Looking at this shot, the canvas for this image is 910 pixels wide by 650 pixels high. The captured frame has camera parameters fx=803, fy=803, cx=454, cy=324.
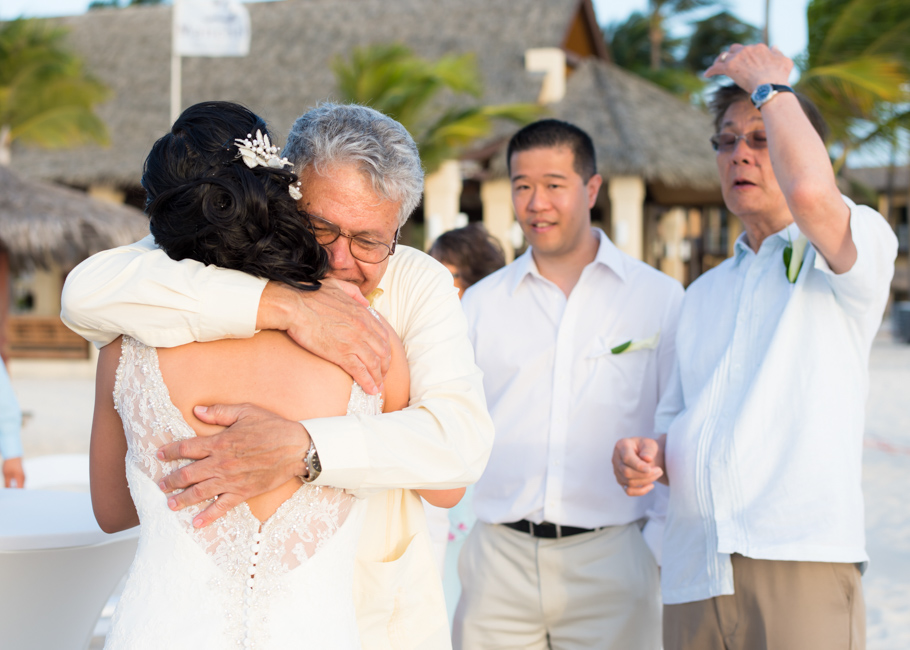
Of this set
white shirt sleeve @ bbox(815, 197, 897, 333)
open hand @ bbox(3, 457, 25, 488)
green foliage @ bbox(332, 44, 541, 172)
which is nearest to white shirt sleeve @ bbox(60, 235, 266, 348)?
white shirt sleeve @ bbox(815, 197, 897, 333)

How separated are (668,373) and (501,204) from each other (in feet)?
40.1

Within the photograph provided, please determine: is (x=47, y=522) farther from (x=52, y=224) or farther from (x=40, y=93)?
(x=40, y=93)

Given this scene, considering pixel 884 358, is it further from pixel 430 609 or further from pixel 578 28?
pixel 430 609

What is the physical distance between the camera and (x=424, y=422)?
4.99ft

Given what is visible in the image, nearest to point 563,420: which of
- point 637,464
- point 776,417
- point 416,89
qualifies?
point 637,464

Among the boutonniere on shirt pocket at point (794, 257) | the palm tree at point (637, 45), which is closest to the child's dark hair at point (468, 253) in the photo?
the boutonniere on shirt pocket at point (794, 257)

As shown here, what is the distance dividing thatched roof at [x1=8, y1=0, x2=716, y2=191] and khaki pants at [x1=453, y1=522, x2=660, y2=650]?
1205 centimetres

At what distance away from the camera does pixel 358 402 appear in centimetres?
148

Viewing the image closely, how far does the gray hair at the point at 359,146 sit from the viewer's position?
1599 mm

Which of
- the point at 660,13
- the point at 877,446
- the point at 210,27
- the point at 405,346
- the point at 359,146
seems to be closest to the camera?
the point at 359,146

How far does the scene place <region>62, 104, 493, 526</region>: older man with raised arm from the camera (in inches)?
53.5

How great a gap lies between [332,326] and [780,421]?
1.26m

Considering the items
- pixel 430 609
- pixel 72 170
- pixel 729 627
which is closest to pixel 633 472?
pixel 729 627

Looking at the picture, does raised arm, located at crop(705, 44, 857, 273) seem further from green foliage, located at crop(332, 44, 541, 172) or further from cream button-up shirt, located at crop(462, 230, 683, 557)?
green foliage, located at crop(332, 44, 541, 172)
